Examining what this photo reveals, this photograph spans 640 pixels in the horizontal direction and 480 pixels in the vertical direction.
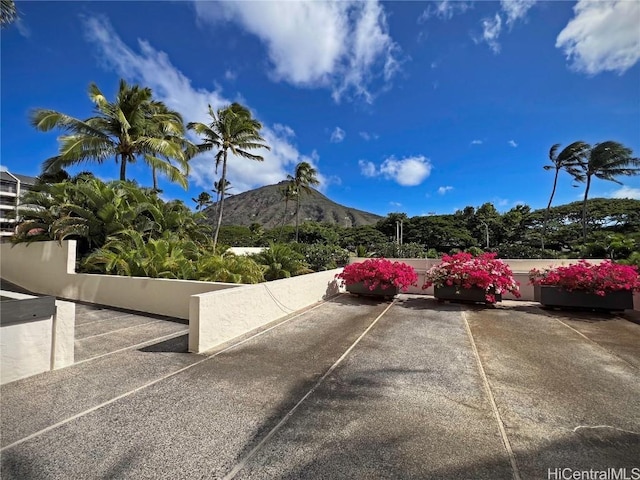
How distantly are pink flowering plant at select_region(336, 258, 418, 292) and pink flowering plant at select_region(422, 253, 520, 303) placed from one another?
0.62 metres

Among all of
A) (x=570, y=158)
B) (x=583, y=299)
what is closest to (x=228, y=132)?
(x=583, y=299)

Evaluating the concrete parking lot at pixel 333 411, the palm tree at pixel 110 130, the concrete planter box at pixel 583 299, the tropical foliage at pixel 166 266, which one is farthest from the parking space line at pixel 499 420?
the palm tree at pixel 110 130

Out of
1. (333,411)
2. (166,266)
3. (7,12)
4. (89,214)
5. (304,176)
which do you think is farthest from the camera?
(304,176)

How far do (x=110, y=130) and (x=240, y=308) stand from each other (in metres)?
11.8

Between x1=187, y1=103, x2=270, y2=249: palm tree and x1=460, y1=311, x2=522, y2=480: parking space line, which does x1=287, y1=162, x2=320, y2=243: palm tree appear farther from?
x1=460, y1=311, x2=522, y2=480: parking space line

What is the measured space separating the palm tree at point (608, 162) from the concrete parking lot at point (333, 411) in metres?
26.6

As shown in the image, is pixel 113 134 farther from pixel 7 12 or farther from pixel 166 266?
pixel 166 266

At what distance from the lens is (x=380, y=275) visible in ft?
25.6

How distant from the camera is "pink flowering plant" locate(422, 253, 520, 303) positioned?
707 centimetres

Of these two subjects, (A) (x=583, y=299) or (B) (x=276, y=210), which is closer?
(A) (x=583, y=299)

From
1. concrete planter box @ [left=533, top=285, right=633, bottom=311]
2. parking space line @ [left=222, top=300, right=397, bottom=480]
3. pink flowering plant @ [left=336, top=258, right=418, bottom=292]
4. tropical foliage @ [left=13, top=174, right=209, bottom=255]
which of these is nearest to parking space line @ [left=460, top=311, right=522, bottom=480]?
parking space line @ [left=222, top=300, right=397, bottom=480]

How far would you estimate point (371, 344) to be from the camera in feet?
14.2

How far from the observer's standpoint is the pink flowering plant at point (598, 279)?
6.10 metres

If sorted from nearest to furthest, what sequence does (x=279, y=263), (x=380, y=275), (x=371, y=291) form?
(x=380, y=275), (x=371, y=291), (x=279, y=263)
